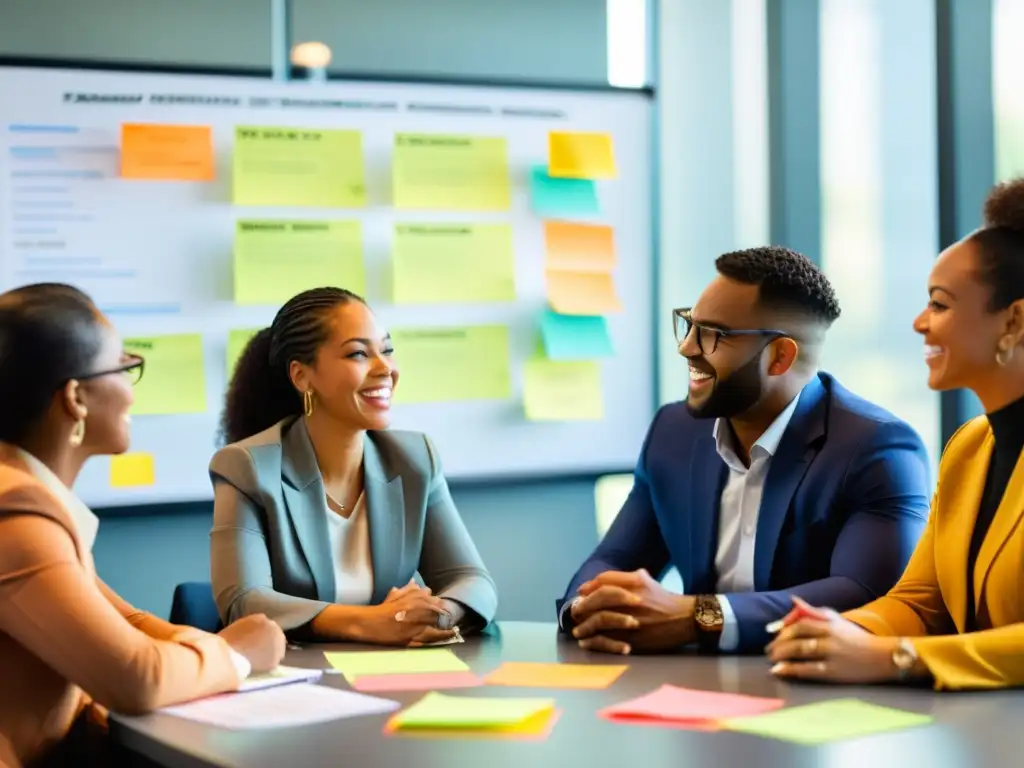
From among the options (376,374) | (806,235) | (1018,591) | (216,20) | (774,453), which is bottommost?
(1018,591)

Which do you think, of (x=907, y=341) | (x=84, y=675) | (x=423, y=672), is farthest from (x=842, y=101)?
(x=84, y=675)

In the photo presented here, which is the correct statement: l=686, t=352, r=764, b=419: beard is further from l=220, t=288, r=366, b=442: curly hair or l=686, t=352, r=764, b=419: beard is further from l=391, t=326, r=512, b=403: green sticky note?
→ l=391, t=326, r=512, b=403: green sticky note

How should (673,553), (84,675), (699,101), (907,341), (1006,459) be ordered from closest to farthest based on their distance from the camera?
(84,675), (1006,459), (673,553), (907,341), (699,101)

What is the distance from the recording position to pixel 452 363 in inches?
139

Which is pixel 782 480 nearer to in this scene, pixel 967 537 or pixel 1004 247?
pixel 967 537

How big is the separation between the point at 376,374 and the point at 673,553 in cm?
71

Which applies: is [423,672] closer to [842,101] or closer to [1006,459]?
[1006,459]

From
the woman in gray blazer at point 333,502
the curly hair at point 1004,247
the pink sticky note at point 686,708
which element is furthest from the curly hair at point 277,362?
the curly hair at point 1004,247

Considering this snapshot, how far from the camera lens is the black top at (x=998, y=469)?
1.97 meters

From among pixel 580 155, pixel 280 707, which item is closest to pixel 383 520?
pixel 280 707

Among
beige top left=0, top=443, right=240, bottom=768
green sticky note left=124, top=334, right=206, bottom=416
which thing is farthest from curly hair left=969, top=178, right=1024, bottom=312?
green sticky note left=124, top=334, right=206, bottom=416

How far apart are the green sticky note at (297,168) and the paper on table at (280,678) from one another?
5.51 ft

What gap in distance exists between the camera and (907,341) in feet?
10.9

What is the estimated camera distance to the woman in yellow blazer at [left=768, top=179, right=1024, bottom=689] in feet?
5.96
